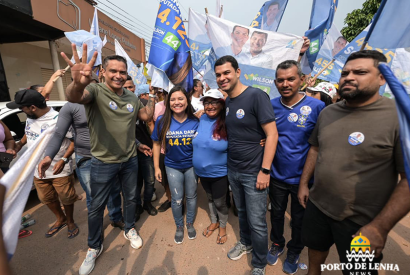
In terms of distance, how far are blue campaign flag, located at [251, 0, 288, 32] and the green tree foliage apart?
955cm

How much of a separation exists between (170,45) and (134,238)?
110 inches

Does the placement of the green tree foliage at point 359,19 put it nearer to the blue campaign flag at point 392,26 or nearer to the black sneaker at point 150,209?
the blue campaign flag at point 392,26

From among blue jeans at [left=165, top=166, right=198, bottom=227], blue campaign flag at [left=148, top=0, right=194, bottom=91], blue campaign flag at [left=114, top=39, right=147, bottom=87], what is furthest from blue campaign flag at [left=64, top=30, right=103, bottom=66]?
blue jeans at [left=165, top=166, right=198, bottom=227]

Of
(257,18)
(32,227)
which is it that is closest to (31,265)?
(32,227)

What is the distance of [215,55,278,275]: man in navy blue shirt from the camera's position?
1.73 metres

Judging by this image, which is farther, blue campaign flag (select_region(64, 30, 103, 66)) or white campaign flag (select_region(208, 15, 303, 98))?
blue campaign flag (select_region(64, 30, 103, 66))

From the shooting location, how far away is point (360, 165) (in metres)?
1.27

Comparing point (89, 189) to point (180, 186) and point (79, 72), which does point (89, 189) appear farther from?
point (79, 72)

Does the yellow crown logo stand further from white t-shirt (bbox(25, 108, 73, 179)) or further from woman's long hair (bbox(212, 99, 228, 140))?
white t-shirt (bbox(25, 108, 73, 179))

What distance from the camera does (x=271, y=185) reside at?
206 centimetres

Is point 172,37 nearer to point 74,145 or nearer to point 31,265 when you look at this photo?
point 74,145

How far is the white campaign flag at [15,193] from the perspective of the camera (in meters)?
0.80

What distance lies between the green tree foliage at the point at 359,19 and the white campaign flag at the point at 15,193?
14.1m

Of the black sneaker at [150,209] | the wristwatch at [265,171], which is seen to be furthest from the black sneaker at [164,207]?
the wristwatch at [265,171]
